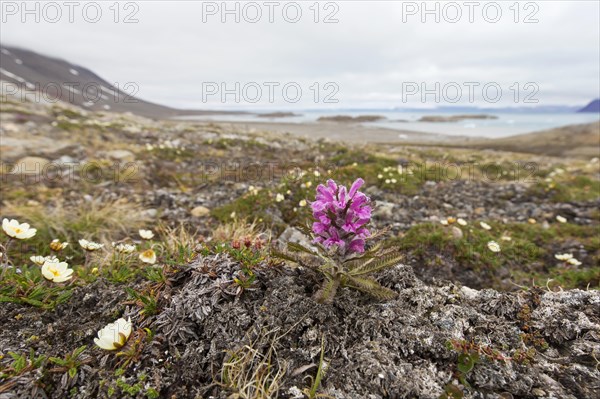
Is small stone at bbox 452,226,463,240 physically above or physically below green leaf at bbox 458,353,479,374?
above

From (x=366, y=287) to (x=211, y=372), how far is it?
4.30 ft

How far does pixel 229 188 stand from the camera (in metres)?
10.3

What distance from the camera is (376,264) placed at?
2834 mm

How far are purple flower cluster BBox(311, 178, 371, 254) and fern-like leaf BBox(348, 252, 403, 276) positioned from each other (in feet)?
0.58

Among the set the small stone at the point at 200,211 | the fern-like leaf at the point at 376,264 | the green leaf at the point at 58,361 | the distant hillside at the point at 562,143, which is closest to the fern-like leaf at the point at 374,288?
the fern-like leaf at the point at 376,264

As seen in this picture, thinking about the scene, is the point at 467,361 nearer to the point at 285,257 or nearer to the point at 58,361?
the point at 285,257

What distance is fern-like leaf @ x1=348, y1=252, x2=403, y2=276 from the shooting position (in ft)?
9.09

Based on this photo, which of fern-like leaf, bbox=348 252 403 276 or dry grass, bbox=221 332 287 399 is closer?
dry grass, bbox=221 332 287 399

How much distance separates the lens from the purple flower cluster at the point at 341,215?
2609 mm

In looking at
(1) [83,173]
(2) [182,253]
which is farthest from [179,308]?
(1) [83,173]

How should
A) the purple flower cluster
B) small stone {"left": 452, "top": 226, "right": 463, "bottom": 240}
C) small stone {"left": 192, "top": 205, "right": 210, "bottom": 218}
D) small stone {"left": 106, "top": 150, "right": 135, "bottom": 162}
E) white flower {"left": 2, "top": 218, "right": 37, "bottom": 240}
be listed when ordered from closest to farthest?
the purple flower cluster, white flower {"left": 2, "top": 218, "right": 37, "bottom": 240}, small stone {"left": 452, "top": 226, "right": 463, "bottom": 240}, small stone {"left": 192, "top": 205, "right": 210, "bottom": 218}, small stone {"left": 106, "top": 150, "right": 135, "bottom": 162}

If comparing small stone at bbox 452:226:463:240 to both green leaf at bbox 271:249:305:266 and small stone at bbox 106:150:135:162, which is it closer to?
green leaf at bbox 271:249:305:266

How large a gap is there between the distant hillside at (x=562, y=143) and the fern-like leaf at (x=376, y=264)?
3292 centimetres

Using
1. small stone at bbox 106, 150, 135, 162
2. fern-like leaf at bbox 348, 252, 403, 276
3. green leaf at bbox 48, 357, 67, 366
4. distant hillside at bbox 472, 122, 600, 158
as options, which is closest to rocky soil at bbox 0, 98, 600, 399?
green leaf at bbox 48, 357, 67, 366
